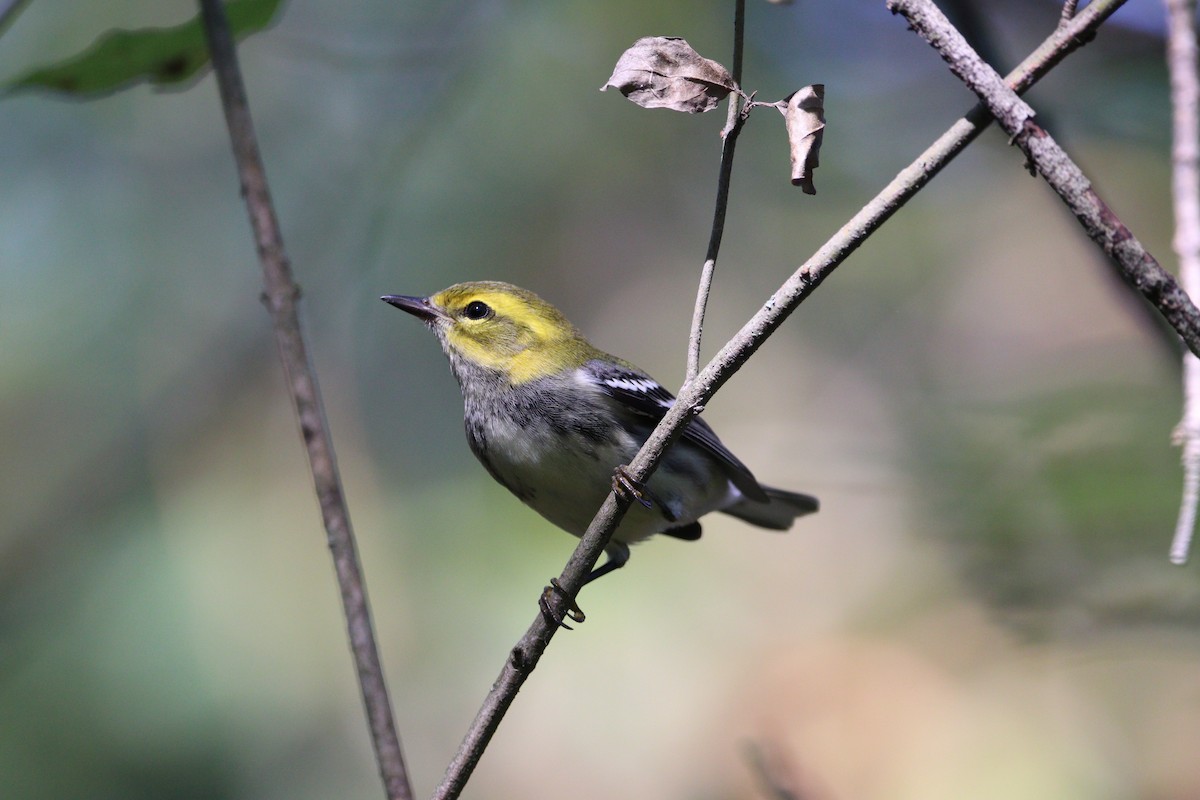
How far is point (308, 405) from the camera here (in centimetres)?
218

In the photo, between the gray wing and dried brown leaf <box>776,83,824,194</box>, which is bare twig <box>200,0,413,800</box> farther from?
the gray wing

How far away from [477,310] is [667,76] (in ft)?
7.93

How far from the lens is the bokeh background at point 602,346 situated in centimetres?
399

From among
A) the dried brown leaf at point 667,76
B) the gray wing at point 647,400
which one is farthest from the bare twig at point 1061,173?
the gray wing at point 647,400

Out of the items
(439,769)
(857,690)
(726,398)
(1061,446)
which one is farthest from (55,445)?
(1061,446)

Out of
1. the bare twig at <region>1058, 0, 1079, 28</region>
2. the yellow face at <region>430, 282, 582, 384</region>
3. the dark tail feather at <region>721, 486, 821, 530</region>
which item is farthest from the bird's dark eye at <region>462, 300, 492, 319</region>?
the bare twig at <region>1058, 0, 1079, 28</region>

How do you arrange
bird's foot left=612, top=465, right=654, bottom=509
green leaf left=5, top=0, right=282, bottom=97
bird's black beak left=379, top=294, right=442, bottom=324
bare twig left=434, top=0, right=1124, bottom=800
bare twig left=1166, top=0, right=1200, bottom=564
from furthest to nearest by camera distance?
1. bird's black beak left=379, top=294, right=442, bottom=324
2. green leaf left=5, top=0, right=282, bottom=97
3. bird's foot left=612, top=465, right=654, bottom=509
4. bare twig left=1166, top=0, right=1200, bottom=564
5. bare twig left=434, top=0, right=1124, bottom=800

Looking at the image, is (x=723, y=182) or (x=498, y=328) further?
(x=498, y=328)

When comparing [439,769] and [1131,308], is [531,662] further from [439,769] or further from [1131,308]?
[439,769]

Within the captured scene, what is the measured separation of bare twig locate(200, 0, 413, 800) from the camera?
6.37 ft

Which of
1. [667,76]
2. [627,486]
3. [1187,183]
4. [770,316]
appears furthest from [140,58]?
[1187,183]

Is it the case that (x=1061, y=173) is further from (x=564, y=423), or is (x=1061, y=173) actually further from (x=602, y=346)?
(x=602, y=346)

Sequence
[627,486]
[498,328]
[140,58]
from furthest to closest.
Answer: [498,328]
[140,58]
[627,486]

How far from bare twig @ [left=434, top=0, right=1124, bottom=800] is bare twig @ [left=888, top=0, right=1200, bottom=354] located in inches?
1.7
